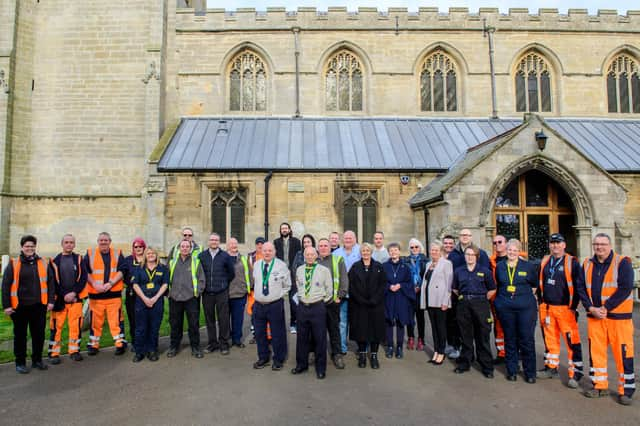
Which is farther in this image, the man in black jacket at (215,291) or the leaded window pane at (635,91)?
the leaded window pane at (635,91)

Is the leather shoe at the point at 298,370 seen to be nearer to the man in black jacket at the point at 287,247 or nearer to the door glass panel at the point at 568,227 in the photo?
the man in black jacket at the point at 287,247

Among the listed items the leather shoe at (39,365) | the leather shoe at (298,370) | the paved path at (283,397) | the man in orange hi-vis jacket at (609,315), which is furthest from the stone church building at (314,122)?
the leather shoe at (39,365)

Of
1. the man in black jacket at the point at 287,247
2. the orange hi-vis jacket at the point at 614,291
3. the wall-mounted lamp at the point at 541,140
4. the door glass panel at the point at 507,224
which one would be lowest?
the orange hi-vis jacket at the point at 614,291

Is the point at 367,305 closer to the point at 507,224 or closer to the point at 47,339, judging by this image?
the point at 47,339

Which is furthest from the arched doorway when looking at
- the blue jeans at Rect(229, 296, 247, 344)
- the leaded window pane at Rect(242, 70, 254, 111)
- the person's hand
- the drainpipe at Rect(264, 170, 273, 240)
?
the leaded window pane at Rect(242, 70, 254, 111)

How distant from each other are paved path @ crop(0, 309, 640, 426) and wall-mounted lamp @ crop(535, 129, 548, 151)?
6719 millimetres

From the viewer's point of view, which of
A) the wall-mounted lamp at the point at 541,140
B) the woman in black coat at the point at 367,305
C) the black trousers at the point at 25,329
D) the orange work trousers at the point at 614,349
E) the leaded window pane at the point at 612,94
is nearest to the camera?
the orange work trousers at the point at 614,349

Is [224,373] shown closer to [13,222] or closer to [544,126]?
[544,126]

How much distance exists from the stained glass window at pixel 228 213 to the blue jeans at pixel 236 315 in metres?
6.61

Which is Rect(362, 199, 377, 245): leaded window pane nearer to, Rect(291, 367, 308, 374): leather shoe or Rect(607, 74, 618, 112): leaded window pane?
Rect(291, 367, 308, 374): leather shoe

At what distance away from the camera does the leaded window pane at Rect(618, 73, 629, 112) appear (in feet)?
55.7

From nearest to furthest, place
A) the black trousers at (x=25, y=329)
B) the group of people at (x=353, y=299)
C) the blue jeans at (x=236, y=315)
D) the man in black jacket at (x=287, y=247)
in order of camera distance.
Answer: the group of people at (x=353, y=299), the black trousers at (x=25, y=329), the blue jeans at (x=236, y=315), the man in black jacket at (x=287, y=247)

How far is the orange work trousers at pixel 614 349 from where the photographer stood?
438cm

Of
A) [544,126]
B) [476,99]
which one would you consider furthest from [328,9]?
[544,126]
